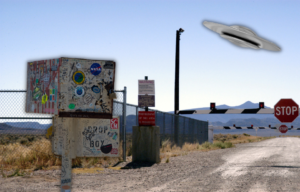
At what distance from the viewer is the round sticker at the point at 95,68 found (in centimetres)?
481

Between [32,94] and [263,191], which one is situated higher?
[32,94]

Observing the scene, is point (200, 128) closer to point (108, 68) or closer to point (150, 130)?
point (150, 130)

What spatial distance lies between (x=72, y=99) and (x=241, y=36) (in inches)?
105

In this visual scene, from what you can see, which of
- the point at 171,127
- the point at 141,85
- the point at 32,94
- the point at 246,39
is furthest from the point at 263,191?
the point at 171,127

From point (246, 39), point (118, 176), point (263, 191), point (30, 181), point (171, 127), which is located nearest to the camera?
point (246, 39)

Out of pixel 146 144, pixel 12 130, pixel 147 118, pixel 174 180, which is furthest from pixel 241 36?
pixel 12 130

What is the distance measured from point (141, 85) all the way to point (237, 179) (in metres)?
5.37

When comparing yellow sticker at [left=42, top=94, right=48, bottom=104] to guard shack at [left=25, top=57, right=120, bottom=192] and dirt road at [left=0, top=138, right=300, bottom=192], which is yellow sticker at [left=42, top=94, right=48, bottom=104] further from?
dirt road at [left=0, top=138, right=300, bottom=192]

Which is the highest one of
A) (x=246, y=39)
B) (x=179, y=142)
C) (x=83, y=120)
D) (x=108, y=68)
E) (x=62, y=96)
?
(x=246, y=39)

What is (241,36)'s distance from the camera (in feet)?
18.2

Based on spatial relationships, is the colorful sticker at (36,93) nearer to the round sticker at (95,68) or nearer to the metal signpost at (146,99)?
the round sticker at (95,68)

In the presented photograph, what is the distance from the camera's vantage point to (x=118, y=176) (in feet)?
33.6

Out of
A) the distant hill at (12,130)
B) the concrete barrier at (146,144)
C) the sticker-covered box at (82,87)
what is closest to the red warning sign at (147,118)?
the concrete barrier at (146,144)

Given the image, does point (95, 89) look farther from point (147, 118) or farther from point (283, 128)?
point (283, 128)
